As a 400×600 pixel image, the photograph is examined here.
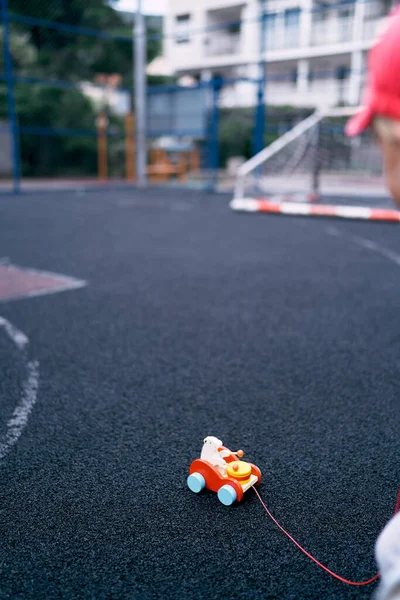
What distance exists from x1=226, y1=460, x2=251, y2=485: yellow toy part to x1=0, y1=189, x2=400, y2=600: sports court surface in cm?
8

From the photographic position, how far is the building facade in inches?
818

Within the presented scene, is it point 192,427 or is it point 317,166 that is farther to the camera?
point 317,166

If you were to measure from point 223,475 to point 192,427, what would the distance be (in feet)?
1.61

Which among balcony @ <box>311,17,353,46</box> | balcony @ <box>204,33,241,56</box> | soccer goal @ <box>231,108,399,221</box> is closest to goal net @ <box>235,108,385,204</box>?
soccer goal @ <box>231,108,399,221</box>

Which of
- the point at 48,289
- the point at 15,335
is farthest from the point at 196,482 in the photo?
the point at 48,289

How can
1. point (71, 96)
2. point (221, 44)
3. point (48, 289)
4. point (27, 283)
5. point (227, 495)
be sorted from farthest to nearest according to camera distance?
point (221, 44) → point (71, 96) → point (27, 283) → point (48, 289) → point (227, 495)

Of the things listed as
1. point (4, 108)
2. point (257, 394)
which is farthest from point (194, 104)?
point (257, 394)

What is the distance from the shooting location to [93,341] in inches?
133

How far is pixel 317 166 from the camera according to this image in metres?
10.5

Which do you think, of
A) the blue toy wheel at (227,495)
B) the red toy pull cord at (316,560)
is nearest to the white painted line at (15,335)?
the blue toy wheel at (227,495)

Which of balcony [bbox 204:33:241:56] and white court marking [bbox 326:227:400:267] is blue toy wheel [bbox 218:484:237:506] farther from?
balcony [bbox 204:33:241:56]

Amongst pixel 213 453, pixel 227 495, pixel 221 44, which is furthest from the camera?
pixel 221 44

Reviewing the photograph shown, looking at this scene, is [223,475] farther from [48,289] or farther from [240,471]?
A: [48,289]

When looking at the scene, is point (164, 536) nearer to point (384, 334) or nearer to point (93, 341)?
point (93, 341)
